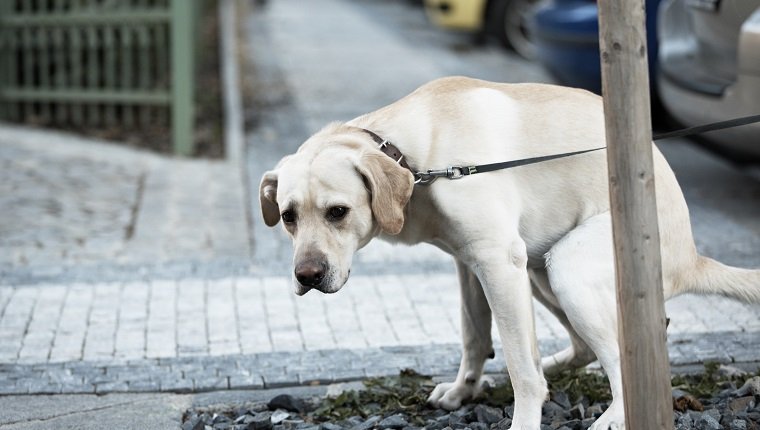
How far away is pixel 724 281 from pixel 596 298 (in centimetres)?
51

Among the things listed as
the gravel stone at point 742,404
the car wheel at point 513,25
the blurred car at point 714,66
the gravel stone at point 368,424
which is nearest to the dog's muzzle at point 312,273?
the gravel stone at point 368,424

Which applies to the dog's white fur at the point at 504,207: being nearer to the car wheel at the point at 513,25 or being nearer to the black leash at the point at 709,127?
the black leash at the point at 709,127

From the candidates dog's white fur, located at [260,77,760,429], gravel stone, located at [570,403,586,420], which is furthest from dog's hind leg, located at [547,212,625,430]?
gravel stone, located at [570,403,586,420]

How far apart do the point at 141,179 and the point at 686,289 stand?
540 centimetres

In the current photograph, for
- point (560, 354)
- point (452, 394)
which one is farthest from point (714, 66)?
point (452, 394)

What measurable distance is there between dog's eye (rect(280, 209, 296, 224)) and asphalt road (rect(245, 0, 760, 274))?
2610 mm

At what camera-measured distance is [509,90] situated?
3.84 metres

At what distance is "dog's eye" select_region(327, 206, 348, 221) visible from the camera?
345 cm

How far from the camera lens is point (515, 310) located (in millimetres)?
3570

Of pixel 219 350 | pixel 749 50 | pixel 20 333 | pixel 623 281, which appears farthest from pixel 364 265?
pixel 623 281

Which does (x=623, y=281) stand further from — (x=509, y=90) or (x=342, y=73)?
(x=342, y=73)

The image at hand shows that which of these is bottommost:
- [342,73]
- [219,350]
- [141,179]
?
[342,73]

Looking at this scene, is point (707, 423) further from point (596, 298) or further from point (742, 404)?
point (596, 298)

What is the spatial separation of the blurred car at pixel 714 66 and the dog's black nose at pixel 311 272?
3.57 meters
